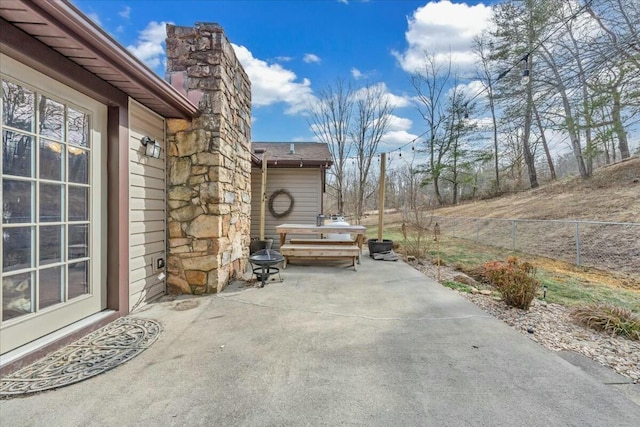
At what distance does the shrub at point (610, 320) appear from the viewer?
111 inches

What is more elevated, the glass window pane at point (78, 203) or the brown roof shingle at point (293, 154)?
the brown roof shingle at point (293, 154)

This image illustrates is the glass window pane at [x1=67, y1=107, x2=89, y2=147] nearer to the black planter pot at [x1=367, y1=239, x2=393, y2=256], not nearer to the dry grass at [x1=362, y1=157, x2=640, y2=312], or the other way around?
the black planter pot at [x1=367, y1=239, x2=393, y2=256]

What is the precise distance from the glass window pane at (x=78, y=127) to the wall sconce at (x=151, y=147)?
2.20 ft

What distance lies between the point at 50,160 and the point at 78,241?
76 centimetres

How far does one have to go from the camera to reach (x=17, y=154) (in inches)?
84.1

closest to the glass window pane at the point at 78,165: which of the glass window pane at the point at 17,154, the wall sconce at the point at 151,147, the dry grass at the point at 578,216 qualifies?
the glass window pane at the point at 17,154

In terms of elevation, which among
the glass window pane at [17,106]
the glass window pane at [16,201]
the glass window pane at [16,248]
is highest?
the glass window pane at [17,106]

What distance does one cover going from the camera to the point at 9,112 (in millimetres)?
2059

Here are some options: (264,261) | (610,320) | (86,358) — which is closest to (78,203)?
(86,358)

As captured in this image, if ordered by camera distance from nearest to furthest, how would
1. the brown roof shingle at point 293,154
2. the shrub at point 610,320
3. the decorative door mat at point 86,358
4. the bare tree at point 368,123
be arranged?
the decorative door mat at point 86,358 < the shrub at point 610,320 < the brown roof shingle at point 293,154 < the bare tree at point 368,123

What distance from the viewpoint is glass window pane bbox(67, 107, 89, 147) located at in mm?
2602

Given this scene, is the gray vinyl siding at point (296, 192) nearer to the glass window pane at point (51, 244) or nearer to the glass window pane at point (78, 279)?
the glass window pane at point (78, 279)

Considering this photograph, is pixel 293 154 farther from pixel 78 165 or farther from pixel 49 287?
pixel 49 287

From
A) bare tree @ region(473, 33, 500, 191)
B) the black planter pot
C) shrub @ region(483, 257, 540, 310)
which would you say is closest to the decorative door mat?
shrub @ region(483, 257, 540, 310)
